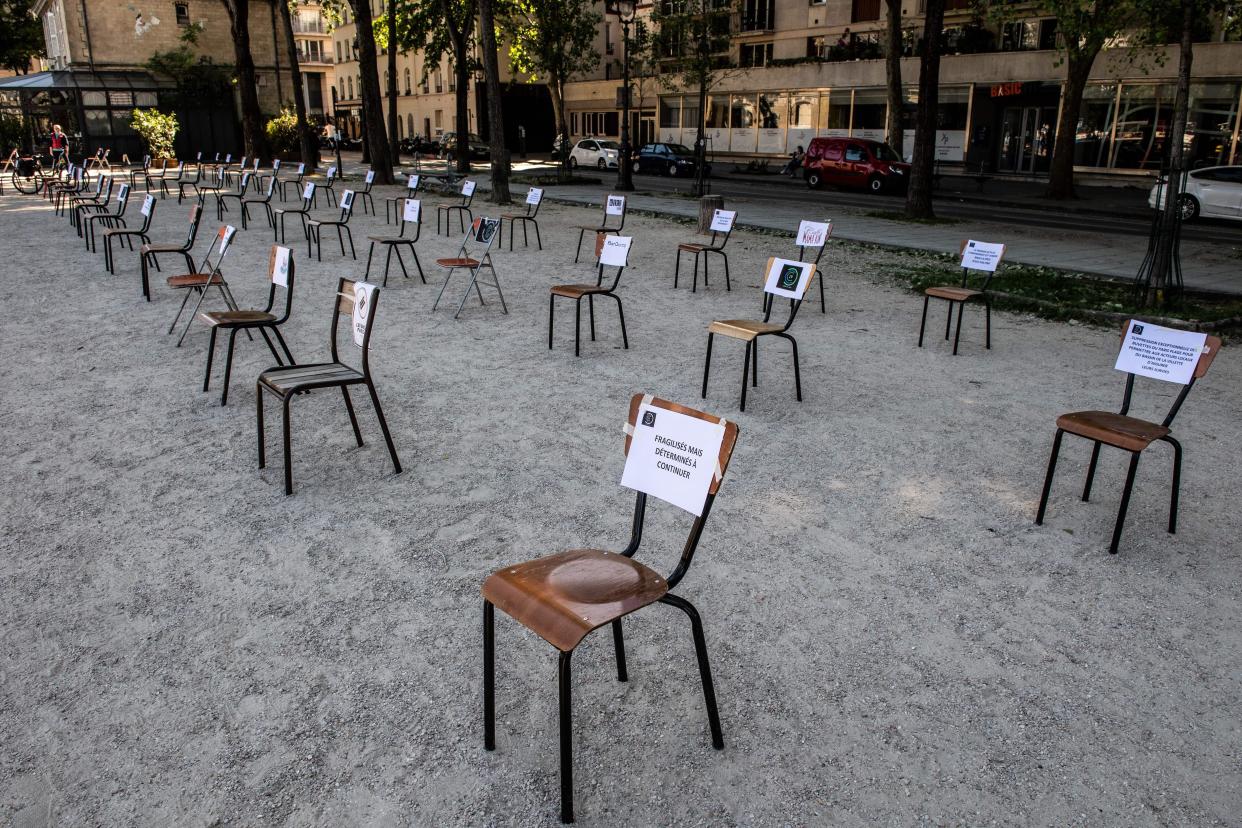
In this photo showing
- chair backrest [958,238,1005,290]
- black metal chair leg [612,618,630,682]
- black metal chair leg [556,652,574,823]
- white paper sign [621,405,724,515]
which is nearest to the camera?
black metal chair leg [556,652,574,823]

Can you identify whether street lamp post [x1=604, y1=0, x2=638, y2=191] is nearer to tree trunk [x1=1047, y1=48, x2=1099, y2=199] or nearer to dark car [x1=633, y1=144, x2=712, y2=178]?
dark car [x1=633, y1=144, x2=712, y2=178]

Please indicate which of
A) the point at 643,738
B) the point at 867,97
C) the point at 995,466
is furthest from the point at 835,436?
the point at 867,97

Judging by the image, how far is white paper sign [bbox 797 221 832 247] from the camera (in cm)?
937

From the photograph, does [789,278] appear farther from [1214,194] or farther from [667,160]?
[667,160]

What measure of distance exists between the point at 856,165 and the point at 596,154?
13.8 m

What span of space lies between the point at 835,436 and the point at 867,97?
3412cm

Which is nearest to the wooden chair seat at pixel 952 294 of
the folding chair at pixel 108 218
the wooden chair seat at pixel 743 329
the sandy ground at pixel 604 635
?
the sandy ground at pixel 604 635

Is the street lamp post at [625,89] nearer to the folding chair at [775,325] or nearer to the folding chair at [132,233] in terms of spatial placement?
the folding chair at [132,233]

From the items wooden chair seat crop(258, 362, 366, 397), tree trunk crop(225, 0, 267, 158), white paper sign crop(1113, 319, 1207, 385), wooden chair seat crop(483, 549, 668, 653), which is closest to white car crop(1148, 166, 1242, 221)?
white paper sign crop(1113, 319, 1207, 385)

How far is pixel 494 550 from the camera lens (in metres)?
4.12

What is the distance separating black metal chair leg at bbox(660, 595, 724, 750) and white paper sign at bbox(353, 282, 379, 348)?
2.65 meters

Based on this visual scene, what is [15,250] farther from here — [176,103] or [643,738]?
[176,103]

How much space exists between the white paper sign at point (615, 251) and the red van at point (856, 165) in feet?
63.5

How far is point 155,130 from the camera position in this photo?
111 feet
